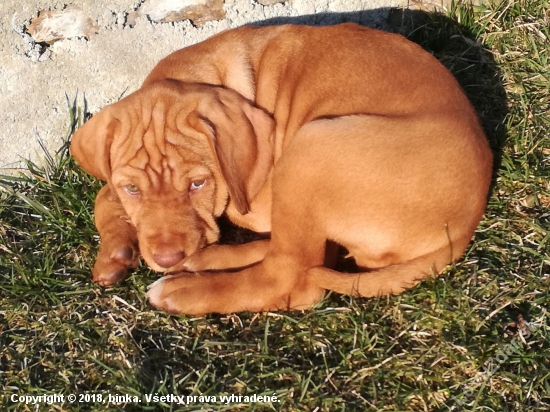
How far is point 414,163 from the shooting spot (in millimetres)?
3365

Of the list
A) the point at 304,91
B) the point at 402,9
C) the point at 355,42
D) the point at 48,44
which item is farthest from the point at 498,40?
the point at 48,44

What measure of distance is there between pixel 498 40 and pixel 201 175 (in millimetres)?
2939

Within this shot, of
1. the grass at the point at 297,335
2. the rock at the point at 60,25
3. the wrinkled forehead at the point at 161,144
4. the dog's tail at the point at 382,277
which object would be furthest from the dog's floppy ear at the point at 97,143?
the dog's tail at the point at 382,277

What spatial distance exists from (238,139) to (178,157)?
33 cm

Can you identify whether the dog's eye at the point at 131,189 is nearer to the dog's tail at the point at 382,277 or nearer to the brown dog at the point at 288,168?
the brown dog at the point at 288,168

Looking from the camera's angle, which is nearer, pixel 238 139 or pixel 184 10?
pixel 238 139

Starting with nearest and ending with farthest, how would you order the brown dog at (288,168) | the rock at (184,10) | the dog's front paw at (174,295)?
the brown dog at (288,168) < the dog's front paw at (174,295) < the rock at (184,10)

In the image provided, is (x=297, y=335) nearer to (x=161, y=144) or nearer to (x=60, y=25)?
(x=161, y=144)

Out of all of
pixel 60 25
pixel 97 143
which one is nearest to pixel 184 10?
pixel 60 25

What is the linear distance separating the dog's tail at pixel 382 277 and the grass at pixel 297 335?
19cm

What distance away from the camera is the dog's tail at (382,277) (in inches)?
135

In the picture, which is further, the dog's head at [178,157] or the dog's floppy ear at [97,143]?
the dog's floppy ear at [97,143]

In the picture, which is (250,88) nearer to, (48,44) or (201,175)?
(201,175)

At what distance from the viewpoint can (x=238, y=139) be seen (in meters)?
3.62
